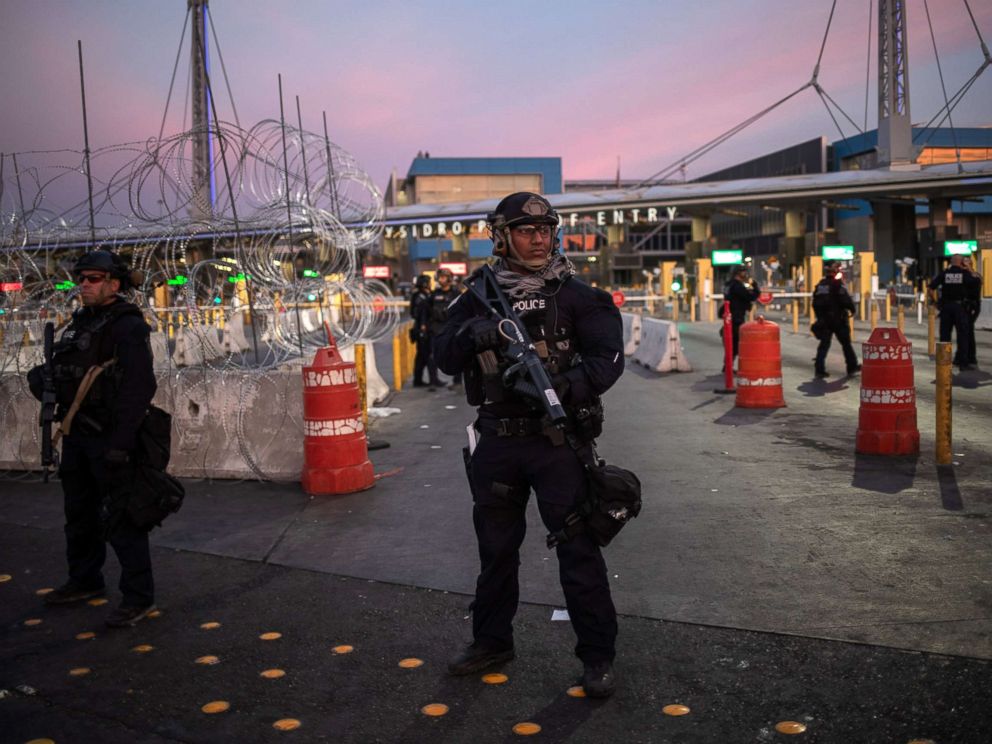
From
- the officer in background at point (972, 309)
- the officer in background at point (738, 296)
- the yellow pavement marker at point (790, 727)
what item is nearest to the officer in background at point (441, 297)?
the officer in background at point (738, 296)

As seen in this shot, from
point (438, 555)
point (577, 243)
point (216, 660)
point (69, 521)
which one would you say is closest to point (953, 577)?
point (438, 555)

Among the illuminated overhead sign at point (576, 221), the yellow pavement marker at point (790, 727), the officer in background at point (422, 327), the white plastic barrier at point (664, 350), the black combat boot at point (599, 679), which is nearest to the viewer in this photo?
the yellow pavement marker at point (790, 727)

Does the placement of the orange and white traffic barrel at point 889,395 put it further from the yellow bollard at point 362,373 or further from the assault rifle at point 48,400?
the assault rifle at point 48,400

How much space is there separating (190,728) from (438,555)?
271cm

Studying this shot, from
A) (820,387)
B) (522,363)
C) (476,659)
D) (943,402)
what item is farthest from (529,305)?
(820,387)

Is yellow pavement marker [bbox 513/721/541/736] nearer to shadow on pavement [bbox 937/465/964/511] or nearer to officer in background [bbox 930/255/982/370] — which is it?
shadow on pavement [bbox 937/465/964/511]

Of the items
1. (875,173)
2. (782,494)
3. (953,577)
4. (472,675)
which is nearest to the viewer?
(472,675)

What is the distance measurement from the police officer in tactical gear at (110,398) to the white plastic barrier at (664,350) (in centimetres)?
1453

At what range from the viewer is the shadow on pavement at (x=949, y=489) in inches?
292

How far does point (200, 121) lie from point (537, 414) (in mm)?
52114

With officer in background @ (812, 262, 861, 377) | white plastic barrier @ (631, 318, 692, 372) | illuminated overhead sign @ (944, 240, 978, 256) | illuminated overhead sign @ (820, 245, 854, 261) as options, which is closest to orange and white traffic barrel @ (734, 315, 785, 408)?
officer in background @ (812, 262, 861, 377)

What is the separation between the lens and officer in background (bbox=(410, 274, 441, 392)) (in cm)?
1773

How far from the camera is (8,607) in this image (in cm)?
584

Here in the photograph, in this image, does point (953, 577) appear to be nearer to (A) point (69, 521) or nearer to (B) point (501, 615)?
(B) point (501, 615)
